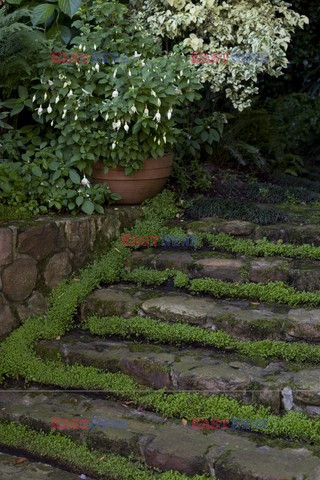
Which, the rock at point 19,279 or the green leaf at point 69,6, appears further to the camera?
the green leaf at point 69,6

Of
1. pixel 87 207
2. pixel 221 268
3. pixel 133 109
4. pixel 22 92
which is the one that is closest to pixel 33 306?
pixel 87 207

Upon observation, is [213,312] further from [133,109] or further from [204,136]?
[204,136]

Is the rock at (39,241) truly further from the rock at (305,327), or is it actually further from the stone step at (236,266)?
the rock at (305,327)

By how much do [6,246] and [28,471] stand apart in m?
1.38

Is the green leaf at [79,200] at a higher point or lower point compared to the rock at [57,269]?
higher

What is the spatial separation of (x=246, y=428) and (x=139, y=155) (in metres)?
2.15

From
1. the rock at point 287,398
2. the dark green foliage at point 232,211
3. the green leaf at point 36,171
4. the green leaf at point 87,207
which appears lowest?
the rock at point 287,398

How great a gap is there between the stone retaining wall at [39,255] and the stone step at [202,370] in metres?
0.35

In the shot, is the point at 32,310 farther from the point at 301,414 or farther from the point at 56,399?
the point at 301,414

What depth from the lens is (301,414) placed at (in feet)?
9.87

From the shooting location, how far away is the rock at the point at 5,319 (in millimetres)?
3826

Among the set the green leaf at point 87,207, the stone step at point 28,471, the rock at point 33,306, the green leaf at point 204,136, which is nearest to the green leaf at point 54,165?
the green leaf at point 87,207

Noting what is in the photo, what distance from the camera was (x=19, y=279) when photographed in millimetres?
3928

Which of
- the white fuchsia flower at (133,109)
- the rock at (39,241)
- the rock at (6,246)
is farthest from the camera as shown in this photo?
the white fuchsia flower at (133,109)
